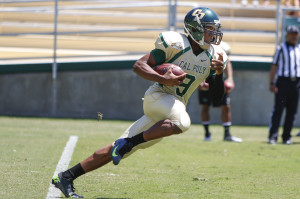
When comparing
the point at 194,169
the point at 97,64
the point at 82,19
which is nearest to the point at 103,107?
the point at 97,64

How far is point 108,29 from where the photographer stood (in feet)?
A: 52.7

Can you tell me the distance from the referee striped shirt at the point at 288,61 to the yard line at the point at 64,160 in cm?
369

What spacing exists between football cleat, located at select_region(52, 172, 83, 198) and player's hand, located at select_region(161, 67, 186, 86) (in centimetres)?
119

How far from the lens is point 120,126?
12695 mm

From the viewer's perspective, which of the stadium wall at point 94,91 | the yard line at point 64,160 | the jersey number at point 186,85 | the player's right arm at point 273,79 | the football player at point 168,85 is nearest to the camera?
the football player at point 168,85

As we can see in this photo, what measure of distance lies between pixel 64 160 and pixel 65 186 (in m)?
2.14

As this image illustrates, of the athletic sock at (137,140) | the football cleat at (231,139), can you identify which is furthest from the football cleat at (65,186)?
the football cleat at (231,139)

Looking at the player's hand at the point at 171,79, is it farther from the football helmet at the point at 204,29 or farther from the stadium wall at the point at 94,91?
the stadium wall at the point at 94,91

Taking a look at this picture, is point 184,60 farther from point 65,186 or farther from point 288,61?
point 288,61

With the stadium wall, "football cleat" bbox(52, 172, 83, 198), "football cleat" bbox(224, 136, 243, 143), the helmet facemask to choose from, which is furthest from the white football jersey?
the stadium wall

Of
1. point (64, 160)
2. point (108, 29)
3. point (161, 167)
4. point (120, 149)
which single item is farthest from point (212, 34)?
point (108, 29)

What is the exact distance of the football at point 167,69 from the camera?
17.2ft

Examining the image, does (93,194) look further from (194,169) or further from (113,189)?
(194,169)

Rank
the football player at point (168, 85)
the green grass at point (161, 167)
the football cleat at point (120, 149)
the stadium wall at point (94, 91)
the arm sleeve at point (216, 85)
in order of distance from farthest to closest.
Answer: the stadium wall at point (94, 91) → the arm sleeve at point (216, 85) → the green grass at point (161, 167) → the football player at point (168, 85) → the football cleat at point (120, 149)
